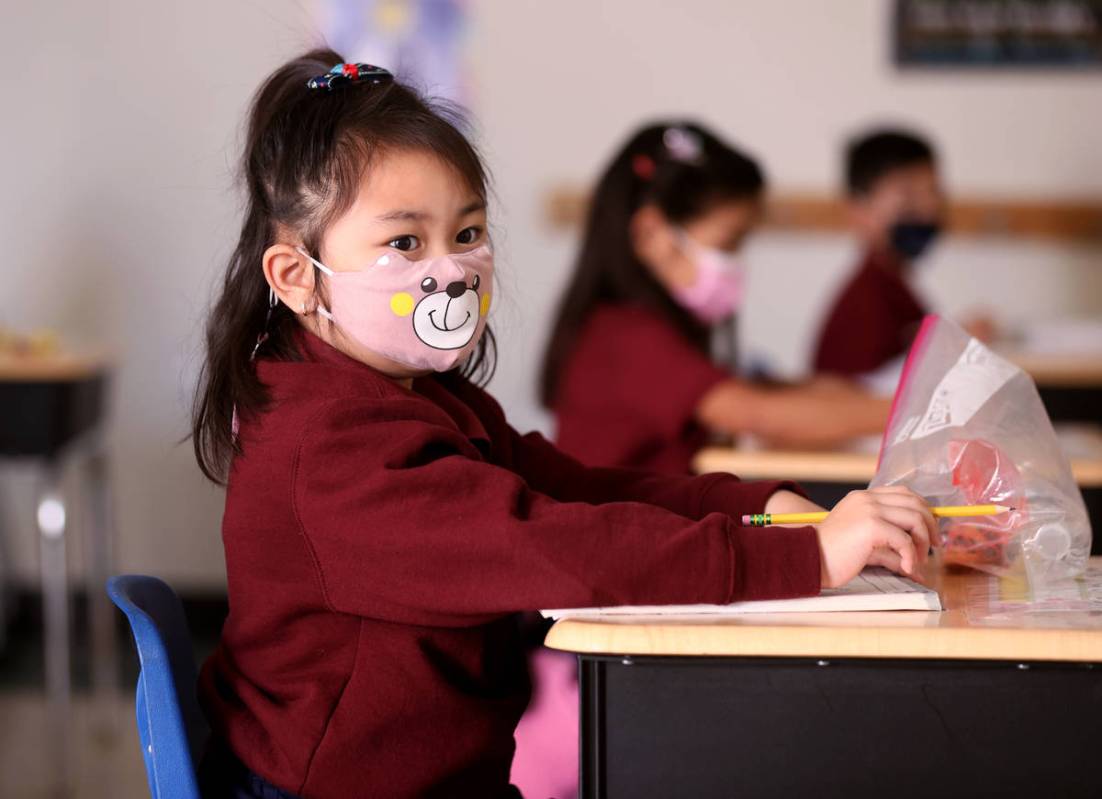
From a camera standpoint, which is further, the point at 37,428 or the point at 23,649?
the point at 23,649

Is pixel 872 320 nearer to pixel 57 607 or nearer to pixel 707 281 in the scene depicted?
pixel 707 281

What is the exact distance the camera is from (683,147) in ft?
7.80

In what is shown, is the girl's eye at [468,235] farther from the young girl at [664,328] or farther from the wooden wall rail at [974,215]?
the wooden wall rail at [974,215]

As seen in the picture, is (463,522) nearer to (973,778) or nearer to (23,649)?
(973,778)

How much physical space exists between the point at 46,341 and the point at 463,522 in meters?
2.17

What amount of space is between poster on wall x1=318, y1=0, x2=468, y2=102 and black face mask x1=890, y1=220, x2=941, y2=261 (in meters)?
1.15

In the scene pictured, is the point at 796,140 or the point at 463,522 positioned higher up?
the point at 796,140

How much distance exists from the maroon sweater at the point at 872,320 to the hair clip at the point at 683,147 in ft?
3.75

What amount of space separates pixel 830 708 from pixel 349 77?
66cm

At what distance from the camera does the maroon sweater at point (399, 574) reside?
1.04 meters

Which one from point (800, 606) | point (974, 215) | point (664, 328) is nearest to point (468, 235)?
point (800, 606)

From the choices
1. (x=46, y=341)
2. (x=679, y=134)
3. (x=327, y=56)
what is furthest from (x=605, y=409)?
(x=46, y=341)

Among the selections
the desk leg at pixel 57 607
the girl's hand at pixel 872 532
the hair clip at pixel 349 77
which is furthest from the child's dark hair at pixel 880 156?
the girl's hand at pixel 872 532

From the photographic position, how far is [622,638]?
1010 mm
